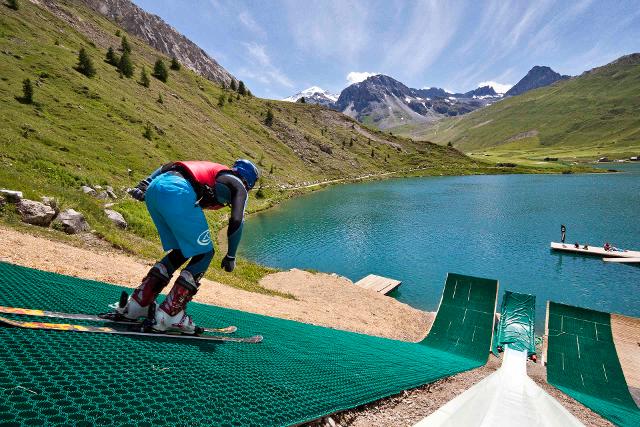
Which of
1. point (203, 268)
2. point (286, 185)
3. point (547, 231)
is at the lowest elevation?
point (203, 268)

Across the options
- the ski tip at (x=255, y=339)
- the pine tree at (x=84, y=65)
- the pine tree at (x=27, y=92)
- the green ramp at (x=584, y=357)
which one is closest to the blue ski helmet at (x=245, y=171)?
the ski tip at (x=255, y=339)

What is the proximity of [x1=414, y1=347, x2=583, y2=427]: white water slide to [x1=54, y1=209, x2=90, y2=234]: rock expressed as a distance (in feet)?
63.0

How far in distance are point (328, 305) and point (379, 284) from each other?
36.3ft

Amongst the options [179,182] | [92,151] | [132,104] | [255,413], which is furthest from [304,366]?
[132,104]

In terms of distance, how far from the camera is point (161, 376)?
13.9ft

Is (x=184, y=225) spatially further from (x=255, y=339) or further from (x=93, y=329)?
(x=255, y=339)

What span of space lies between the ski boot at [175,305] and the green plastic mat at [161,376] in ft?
0.95

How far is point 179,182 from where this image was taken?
5.85 metres

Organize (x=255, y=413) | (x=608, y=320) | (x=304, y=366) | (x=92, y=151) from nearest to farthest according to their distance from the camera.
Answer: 1. (x=255, y=413)
2. (x=304, y=366)
3. (x=608, y=320)
4. (x=92, y=151)

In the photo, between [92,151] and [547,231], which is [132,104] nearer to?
[92,151]

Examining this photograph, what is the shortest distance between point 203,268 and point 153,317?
3.85 ft

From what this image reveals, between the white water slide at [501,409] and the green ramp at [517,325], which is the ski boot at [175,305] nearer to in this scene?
the white water slide at [501,409]

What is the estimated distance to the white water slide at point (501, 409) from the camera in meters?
6.14

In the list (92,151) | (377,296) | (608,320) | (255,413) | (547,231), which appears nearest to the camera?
(255,413)
